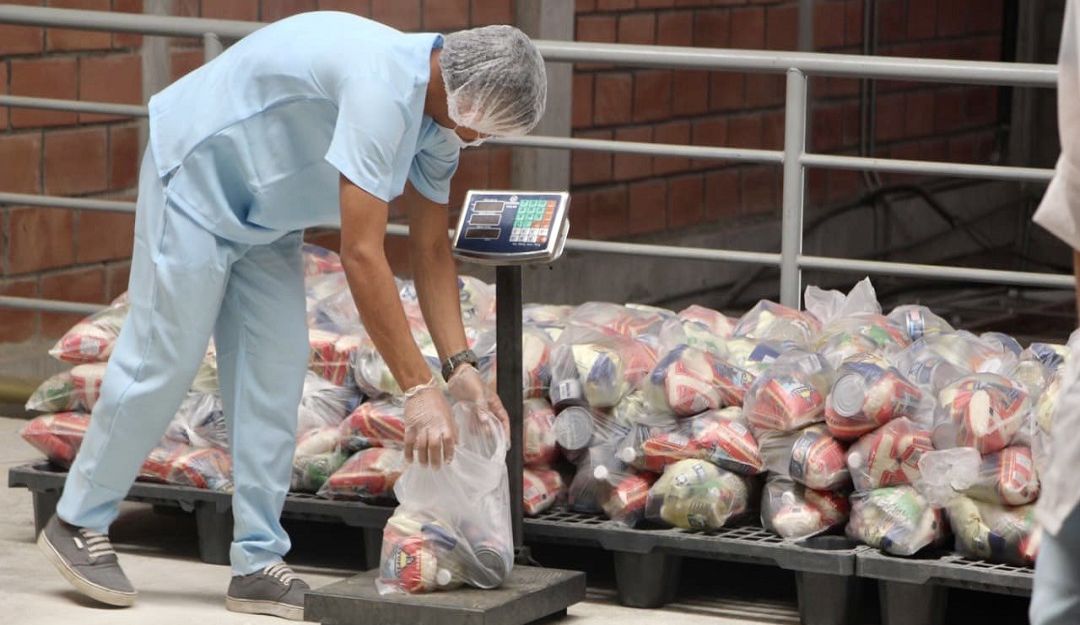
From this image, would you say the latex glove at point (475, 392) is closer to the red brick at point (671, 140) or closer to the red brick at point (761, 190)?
the red brick at point (671, 140)

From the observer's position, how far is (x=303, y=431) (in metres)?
4.57

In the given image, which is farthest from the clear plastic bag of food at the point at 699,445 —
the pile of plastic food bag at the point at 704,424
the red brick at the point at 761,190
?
the red brick at the point at 761,190

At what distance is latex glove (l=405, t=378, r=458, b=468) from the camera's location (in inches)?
143

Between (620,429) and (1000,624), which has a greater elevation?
(620,429)

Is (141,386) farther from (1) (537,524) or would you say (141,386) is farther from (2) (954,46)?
(2) (954,46)

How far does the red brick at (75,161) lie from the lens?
21.3ft

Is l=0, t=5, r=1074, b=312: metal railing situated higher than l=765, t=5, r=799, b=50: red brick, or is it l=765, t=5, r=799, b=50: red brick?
l=765, t=5, r=799, b=50: red brick

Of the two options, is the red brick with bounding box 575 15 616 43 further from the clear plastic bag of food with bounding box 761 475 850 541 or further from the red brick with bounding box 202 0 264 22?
the clear plastic bag of food with bounding box 761 475 850 541

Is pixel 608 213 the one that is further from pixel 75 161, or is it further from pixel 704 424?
pixel 704 424

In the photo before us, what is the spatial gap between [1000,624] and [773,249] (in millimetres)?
6065

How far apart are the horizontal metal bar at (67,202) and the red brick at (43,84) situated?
0.43m

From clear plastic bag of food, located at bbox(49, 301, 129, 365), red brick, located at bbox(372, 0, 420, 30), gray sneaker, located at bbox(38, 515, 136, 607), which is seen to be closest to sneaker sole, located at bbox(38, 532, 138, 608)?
gray sneaker, located at bbox(38, 515, 136, 607)

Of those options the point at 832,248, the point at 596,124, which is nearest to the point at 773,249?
the point at 832,248

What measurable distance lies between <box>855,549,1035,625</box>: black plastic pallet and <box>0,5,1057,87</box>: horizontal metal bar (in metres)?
1.25
